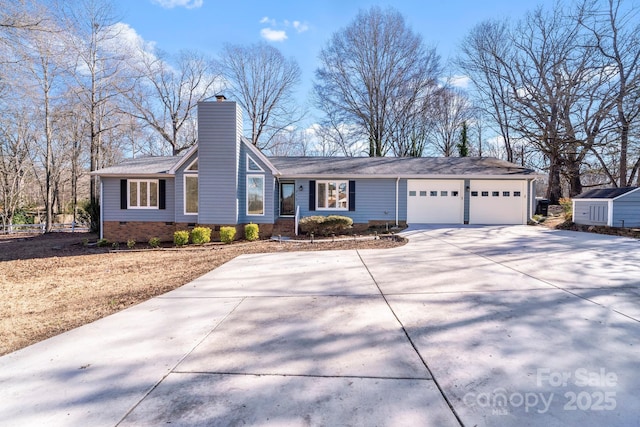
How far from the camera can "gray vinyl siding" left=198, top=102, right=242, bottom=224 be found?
12.1 m

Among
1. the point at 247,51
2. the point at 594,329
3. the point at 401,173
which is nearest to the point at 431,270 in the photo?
the point at 594,329

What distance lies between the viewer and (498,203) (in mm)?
14383

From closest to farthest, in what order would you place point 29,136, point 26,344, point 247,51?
point 26,344
point 29,136
point 247,51

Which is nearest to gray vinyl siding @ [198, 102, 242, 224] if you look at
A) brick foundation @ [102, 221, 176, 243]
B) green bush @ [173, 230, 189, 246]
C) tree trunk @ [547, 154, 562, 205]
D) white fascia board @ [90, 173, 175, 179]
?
green bush @ [173, 230, 189, 246]

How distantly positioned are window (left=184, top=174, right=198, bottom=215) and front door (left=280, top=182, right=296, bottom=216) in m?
3.62

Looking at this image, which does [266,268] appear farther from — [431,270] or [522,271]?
[522,271]

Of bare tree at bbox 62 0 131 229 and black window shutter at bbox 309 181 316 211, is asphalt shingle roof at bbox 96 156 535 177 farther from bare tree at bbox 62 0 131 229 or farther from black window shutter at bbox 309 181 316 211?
bare tree at bbox 62 0 131 229

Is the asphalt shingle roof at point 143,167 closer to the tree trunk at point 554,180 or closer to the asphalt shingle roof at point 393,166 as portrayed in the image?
the asphalt shingle roof at point 393,166

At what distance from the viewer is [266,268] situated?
6.81m

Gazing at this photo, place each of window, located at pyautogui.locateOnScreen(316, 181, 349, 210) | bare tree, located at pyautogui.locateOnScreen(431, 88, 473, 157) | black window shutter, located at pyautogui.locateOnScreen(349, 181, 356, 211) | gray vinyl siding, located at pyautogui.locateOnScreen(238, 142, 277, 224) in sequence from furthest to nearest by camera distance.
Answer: bare tree, located at pyautogui.locateOnScreen(431, 88, 473, 157) → window, located at pyautogui.locateOnScreen(316, 181, 349, 210) → black window shutter, located at pyautogui.locateOnScreen(349, 181, 356, 211) → gray vinyl siding, located at pyautogui.locateOnScreen(238, 142, 277, 224)

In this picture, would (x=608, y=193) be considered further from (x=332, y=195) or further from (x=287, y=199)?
(x=287, y=199)

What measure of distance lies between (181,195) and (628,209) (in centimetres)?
1661

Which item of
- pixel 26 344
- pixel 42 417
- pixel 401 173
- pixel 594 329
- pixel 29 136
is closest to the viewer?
pixel 42 417

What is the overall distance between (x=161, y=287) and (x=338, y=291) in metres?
3.28
